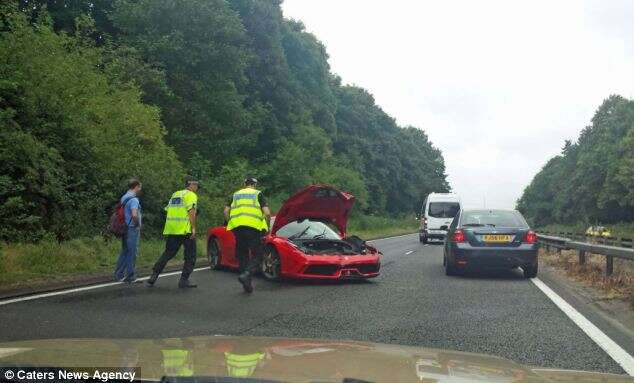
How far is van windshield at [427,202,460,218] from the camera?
30.3 meters

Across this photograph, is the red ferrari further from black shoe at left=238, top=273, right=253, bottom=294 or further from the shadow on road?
the shadow on road

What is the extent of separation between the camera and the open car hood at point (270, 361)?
2385 mm

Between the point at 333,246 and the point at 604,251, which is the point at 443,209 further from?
the point at 333,246

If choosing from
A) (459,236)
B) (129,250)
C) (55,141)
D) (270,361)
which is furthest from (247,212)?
(55,141)

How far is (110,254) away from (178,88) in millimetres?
16343

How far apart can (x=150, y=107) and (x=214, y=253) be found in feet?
29.7

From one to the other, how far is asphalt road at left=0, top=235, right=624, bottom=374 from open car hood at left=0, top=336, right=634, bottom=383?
2.39 meters

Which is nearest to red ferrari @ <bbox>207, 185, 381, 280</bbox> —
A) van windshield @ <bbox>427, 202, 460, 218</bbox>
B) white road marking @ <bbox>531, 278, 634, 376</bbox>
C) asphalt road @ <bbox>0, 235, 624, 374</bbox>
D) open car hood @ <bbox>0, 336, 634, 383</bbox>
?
asphalt road @ <bbox>0, 235, 624, 374</bbox>

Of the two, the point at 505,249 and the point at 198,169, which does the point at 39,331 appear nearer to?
the point at 505,249

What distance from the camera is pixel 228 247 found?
1241 cm

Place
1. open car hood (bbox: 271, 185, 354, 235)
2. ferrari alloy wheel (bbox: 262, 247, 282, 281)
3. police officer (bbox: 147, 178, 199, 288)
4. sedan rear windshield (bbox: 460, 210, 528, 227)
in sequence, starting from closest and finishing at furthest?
police officer (bbox: 147, 178, 199, 288), open car hood (bbox: 271, 185, 354, 235), ferrari alloy wheel (bbox: 262, 247, 282, 281), sedan rear windshield (bbox: 460, 210, 528, 227)

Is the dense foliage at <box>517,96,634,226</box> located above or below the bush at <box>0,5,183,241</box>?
above

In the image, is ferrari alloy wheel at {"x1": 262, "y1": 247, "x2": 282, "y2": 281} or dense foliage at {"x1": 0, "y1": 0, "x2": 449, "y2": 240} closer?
ferrari alloy wheel at {"x1": 262, "y1": 247, "x2": 282, "y2": 281}

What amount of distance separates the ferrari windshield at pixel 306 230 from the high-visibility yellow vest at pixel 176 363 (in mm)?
8334
